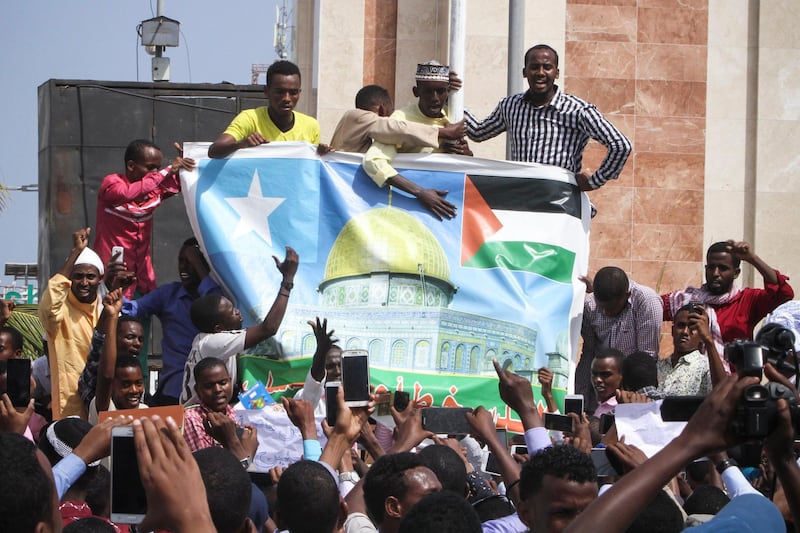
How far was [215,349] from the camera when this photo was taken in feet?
25.0

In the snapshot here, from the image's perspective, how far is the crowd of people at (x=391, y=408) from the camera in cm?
299

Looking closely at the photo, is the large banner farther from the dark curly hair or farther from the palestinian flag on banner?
the dark curly hair

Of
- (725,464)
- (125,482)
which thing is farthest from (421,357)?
(125,482)

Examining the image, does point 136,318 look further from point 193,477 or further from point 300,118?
point 193,477

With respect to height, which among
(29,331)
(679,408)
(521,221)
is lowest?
(29,331)

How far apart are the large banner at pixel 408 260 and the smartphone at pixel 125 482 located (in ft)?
15.8

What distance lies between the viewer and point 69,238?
13.5 meters

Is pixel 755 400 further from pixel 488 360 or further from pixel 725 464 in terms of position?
pixel 488 360

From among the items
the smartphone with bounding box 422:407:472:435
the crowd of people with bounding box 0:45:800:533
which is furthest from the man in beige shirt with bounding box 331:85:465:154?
the smartphone with bounding box 422:407:472:435

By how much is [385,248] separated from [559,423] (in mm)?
2965

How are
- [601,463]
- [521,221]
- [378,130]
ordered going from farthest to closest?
[521,221]
[378,130]
[601,463]

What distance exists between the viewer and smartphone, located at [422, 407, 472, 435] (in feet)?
20.5

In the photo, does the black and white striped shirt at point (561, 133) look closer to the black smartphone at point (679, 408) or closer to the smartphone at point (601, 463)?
the smartphone at point (601, 463)

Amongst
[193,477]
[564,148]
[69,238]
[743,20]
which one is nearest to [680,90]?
[743,20]
